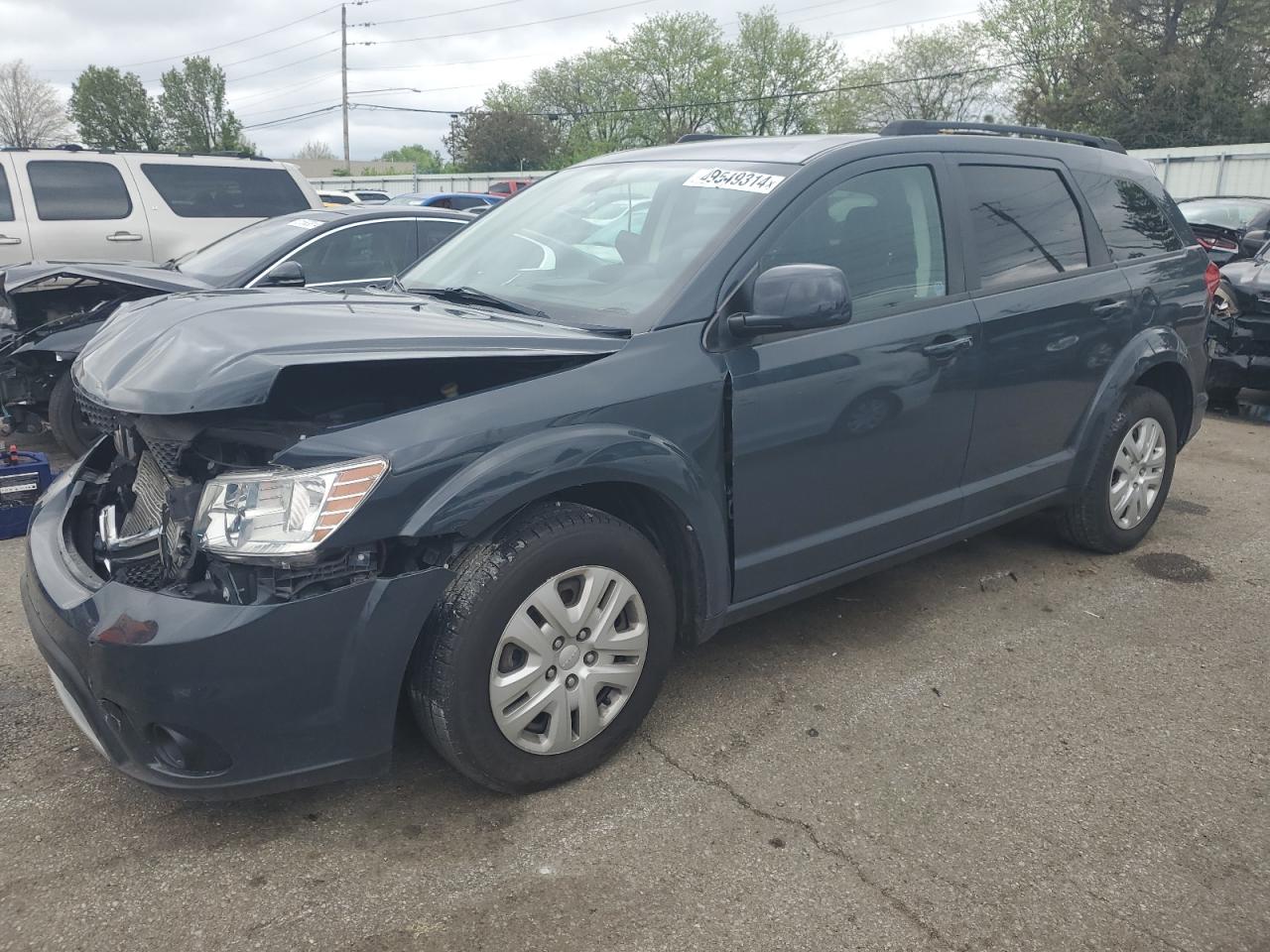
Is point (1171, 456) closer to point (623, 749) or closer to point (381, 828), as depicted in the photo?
point (623, 749)

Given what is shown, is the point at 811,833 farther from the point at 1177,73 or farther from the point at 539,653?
the point at 1177,73

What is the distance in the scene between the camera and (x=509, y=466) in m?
2.51

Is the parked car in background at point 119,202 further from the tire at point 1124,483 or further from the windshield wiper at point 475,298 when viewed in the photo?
the tire at point 1124,483

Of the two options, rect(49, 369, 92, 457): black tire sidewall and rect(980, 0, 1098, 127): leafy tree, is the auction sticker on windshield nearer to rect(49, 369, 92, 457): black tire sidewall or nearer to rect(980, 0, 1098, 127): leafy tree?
rect(49, 369, 92, 457): black tire sidewall

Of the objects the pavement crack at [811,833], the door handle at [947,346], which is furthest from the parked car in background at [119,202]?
the pavement crack at [811,833]

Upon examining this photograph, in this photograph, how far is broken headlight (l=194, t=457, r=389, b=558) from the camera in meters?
2.28

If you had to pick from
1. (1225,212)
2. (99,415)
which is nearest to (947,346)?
(99,415)

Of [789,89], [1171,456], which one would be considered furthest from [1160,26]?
[1171,456]

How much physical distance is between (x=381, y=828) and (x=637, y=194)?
7.19ft

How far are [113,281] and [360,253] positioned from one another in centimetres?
148

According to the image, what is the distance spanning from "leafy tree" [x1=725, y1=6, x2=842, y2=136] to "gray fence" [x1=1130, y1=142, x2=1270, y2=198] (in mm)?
42169

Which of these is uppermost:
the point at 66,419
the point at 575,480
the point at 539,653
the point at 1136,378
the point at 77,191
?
the point at 77,191

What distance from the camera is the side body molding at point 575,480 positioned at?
243 centimetres

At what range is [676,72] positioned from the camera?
65.4 metres
